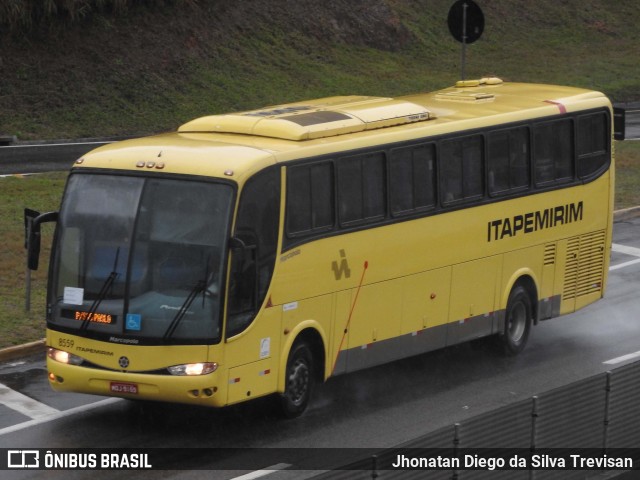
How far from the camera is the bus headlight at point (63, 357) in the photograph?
14.8m

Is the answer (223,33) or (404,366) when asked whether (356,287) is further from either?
(223,33)

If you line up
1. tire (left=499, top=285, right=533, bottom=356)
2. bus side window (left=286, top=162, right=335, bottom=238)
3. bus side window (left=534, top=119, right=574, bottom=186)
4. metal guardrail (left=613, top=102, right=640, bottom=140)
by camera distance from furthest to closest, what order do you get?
metal guardrail (left=613, top=102, right=640, bottom=140) < bus side window (left=534, top=119, right=574, bottom=186) < tire (left=499, top=285, right=533, bottom=356) < bus side window (left=286, top=162, right=335, bottom=238)

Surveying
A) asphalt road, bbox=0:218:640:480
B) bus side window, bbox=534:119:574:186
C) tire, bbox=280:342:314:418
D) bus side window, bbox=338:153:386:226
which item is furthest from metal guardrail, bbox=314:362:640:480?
bus side window, bbox=534:119:574:186

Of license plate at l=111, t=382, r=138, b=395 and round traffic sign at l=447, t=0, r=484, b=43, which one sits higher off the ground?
round traffic sign at l=447, t=0, r=484, b=43

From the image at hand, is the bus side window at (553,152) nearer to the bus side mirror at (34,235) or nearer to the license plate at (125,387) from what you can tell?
the bus side mirror at (34,235)

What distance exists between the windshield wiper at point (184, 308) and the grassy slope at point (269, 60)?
46.1ft

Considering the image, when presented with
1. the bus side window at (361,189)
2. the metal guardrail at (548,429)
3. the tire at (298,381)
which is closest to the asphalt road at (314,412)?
the tire at (298,381)

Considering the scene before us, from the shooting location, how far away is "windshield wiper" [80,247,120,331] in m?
14.6

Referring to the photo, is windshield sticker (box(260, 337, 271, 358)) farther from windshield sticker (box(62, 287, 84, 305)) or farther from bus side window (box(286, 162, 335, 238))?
windshield sticker (box(62, 287, 84, 305))

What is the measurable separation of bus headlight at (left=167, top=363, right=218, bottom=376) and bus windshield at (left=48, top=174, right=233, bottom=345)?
9.3 inches

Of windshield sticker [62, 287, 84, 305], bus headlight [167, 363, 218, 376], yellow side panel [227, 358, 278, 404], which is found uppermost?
windshield sticker [62, 287, 84, 305]

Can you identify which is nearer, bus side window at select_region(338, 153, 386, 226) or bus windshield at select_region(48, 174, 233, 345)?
bus windshield at select_region(48, 174, 233, 345)

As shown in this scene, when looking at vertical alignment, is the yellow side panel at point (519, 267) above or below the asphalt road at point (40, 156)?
above

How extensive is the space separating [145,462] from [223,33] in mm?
31488
